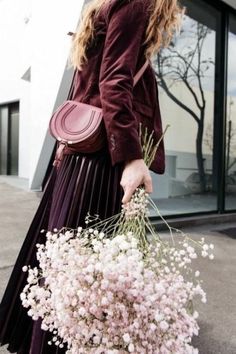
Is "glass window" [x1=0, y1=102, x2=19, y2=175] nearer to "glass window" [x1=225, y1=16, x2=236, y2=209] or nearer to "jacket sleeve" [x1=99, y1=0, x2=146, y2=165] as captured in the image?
"glass window" [x1=225, y1=16, x2=236, y2=209]

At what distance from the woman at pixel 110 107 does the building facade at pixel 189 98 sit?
3809 mm

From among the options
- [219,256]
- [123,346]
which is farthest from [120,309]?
[219,256]

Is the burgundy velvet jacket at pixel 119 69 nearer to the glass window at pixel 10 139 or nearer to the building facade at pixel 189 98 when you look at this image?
the building facade at pixel 189 98

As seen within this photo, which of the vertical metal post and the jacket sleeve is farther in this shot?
the vertical metal post

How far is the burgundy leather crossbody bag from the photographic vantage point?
1352mm

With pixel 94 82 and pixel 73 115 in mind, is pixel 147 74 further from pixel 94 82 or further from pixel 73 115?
pixel 73 115

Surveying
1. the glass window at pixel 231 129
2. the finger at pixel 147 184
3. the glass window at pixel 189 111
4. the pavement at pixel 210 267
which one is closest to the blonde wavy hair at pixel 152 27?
the finger at pixel 147 184

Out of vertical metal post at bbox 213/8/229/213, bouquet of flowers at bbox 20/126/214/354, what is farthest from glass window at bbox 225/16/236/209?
bouquet of flowers at bbox 20/126/214/354

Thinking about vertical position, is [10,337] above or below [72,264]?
below

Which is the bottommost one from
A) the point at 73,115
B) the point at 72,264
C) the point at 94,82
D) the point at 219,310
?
the point at 219,310

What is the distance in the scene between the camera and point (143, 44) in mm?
1373

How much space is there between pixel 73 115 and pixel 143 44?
33cm

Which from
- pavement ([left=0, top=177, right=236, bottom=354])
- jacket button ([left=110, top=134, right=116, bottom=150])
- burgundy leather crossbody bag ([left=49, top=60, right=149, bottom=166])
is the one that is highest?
burgundy leather crossbody bag ([left=49, top=60, right=149, bottom=166])

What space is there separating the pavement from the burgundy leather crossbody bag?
3.96 feet
